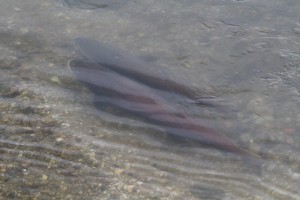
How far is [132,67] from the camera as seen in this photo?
5.14 m

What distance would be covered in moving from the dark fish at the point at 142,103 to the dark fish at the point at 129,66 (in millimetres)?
99

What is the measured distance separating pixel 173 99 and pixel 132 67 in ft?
2.39

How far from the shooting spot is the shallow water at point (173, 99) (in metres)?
3.85

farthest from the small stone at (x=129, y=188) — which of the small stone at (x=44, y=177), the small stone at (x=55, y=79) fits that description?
the small stone at (x=55, y=79)

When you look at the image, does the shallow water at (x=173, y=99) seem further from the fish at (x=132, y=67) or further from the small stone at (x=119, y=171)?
the fish at (x=132, y=67)

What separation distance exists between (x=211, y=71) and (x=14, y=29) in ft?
9.58

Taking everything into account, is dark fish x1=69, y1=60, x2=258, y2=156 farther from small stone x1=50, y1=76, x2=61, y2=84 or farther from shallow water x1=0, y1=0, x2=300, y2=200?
small stone x1=50, y1=76, x2=61, y2=84

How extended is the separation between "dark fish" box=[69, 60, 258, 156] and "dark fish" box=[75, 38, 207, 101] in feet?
0.32

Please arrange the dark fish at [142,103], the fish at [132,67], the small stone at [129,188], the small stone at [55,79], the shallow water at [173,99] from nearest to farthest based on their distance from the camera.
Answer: the small stone at [129,188] < the shallow water at [173,99] < the dark fish at [142,103] < the fish at [132,67] < the small stone at [55,79]

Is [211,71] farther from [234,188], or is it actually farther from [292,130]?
[234,188]

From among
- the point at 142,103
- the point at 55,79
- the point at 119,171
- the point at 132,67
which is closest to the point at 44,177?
the point at 119,171

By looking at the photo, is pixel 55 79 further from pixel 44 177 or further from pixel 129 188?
pixel 129 188

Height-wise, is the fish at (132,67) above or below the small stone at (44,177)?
above

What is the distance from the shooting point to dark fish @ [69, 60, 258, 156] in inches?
169
